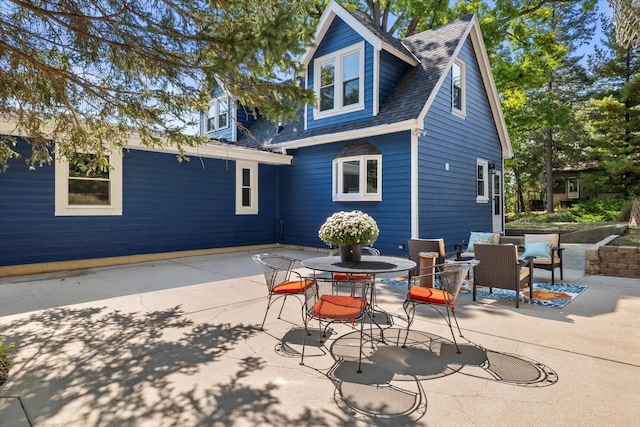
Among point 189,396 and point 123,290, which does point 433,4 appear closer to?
point 123,290

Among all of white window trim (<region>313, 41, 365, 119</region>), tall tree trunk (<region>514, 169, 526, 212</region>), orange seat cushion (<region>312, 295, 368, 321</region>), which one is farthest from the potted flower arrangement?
tall tree trunk (<region>514, 169, 526, 212</region>)

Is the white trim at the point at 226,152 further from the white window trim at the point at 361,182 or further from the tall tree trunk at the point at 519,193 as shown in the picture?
the tall tree trunk at the point at 519,193

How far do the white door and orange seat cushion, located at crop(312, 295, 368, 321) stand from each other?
33.4ft

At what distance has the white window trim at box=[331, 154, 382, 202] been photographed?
9.05 meters

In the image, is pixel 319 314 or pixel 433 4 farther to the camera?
pixel 433 4

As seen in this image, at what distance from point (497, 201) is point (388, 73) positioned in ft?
19.9

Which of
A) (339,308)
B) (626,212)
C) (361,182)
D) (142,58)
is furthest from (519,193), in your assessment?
(142,58)

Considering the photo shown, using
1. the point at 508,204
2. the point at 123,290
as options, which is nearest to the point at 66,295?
the point at 123,290

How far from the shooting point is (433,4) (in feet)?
45.7

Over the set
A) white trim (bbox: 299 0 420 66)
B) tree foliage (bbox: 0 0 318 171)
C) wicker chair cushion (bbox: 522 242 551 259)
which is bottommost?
wicker chair cushion (bbox: 522 242 551 259)

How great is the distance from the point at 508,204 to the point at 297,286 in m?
30.3

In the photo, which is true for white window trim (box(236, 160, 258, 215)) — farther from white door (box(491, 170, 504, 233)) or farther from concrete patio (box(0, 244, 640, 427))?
white door (box(491, 170, 504, 233))

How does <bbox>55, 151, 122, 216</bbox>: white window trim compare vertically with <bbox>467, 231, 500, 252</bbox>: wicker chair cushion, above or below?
above

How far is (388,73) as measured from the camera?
9.55 meters
